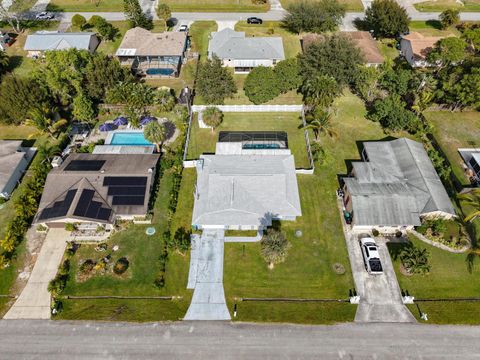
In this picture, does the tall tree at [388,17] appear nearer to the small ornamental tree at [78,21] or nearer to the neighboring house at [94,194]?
the neighboring house at [94,194]

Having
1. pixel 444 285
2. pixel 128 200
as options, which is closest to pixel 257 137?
pixel 128 200

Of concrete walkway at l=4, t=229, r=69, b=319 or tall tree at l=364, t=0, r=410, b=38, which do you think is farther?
tall tree at l=364, t=0, r=410, b=38

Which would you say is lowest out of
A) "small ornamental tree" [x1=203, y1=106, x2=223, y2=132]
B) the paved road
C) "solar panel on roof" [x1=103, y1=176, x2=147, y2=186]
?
the paved road

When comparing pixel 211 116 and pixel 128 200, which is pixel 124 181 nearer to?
pixel 128 200

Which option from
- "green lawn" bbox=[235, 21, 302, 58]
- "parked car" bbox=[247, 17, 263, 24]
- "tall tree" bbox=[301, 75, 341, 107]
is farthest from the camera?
"parked car" bbox=[247, 17, 263, 24]

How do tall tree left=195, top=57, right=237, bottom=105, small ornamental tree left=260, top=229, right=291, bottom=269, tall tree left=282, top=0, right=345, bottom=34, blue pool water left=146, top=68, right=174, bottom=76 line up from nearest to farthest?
1. small ornamental tree left=260, top=229, right=291, bottom=269
2. tall tree left=195, top=57, right=237, bottom=105
3. blue pool water left=146, top=68, right=174, bottom=76
4. tall tree left=282, top=0, right=345, bottom=34

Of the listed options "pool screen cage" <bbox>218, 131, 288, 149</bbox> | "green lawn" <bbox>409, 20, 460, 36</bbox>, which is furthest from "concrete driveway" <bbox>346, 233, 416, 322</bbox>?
"green lawn" <bbox>409, 20, 460, 36</bbox>

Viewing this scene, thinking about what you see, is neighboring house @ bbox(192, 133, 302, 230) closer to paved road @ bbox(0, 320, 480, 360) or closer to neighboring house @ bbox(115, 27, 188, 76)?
paved road @ bbox(0, 320, 480, 360)

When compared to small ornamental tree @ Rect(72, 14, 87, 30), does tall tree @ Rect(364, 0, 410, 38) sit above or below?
above
